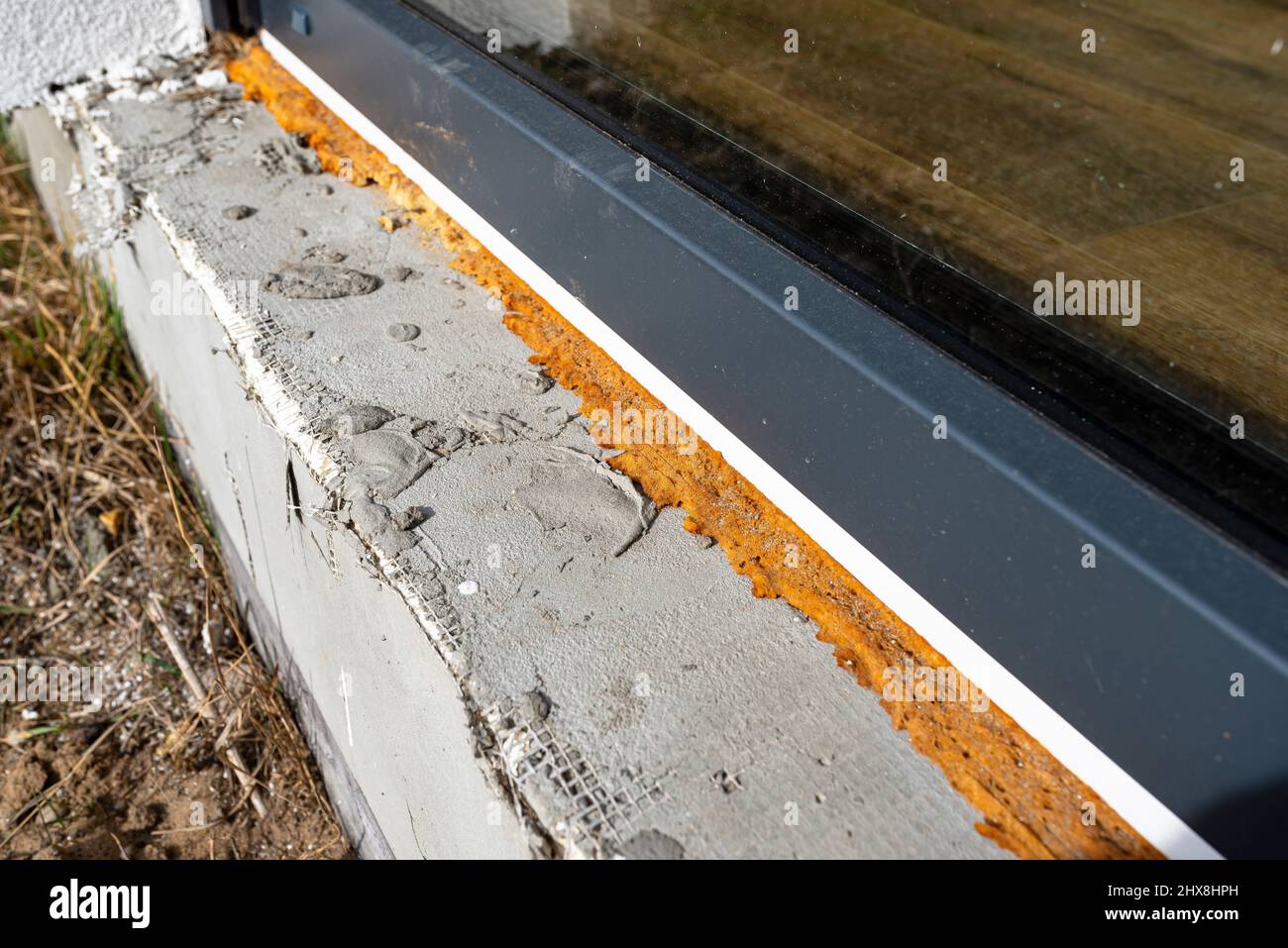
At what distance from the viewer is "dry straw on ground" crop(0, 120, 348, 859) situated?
7.61 feet

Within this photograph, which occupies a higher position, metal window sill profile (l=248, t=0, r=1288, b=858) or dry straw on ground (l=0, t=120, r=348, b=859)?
metal window sill profile (l=248, t=0, r=1288, b=858)

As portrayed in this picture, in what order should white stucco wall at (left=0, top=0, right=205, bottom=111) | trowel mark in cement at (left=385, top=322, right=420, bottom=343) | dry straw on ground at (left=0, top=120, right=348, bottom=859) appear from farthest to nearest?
white stucco wall at (left=0, top=0, right=205, bottom=111) < dry straw on ground at (left=0, top=120, right=348, bottom=859) < trowel mark in cement at (left=385, top=322, right=420, bottom=343)

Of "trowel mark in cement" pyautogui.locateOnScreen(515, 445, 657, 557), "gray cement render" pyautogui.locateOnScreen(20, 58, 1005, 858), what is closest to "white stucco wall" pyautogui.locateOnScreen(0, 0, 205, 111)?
"gray cement render" pyautogui.locateOnScreen(20, 58, 1005, 858)

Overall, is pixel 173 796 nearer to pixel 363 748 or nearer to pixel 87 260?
pixel 363 748

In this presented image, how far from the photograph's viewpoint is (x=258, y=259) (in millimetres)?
2252

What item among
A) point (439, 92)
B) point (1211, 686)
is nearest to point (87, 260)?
point (439, 92)

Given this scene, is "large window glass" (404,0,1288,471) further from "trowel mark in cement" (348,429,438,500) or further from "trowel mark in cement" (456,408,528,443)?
"trowel mark in cement" (348,429,438,500)

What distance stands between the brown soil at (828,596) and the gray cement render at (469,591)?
32mm

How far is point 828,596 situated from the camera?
158 cm

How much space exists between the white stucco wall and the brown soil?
1.09 m

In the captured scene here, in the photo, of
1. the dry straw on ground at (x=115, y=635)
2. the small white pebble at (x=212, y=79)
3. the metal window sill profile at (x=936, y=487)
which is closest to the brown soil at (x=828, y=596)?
the metal window sill profile at (x=936, y=487)

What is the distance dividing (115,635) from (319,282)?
3.69 feet

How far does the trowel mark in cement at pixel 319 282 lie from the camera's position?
7.06 feet
